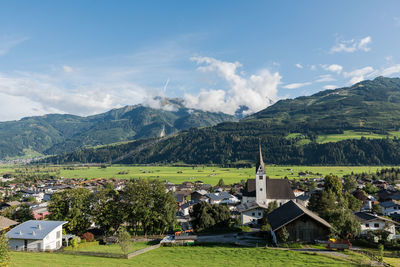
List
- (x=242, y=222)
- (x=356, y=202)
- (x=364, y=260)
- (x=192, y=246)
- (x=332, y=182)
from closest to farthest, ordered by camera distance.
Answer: (x=364, y=260) → (x=192, y=246) → (x=242, y=222) → (x=356, y=202) → (x=332, y=182)

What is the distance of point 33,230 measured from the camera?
41.6m

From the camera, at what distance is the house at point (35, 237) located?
132 ft

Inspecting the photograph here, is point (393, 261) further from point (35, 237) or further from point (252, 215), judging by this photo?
point (35, 237)

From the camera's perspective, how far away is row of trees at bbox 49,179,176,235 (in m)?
49.2

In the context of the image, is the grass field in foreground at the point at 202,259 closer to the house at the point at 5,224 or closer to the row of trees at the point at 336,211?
the row of trees at the point at 336,211

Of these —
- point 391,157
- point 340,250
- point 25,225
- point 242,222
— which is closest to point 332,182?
point 242,222

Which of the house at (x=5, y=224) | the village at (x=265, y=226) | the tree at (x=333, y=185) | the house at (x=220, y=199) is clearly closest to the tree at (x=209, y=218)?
the village at (x=265, y=226)

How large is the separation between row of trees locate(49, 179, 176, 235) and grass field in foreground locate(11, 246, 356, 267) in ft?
39.6

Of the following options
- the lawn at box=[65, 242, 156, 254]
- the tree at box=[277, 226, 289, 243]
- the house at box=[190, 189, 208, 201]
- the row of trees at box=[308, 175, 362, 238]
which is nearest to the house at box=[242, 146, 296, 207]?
the row of trees at box=[308, 175, 362, 238]

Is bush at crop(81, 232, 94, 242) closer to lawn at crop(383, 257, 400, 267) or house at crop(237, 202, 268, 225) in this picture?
house at crop(237, 202, 268, 225)

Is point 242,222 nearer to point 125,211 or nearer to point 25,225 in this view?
point 125,211

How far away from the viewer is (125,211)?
50031 mm

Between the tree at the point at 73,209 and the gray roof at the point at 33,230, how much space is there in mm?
5103

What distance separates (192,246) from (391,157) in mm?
208042
